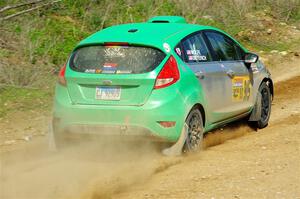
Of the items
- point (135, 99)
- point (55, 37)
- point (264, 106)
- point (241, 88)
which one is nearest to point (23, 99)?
point (55, 37)

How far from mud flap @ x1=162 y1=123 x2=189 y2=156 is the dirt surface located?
0.07 metres

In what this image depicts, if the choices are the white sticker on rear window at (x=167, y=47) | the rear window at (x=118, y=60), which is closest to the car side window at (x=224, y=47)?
the white sticker on rear window at (x=167, y=47)

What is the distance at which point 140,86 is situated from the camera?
22.8 ft

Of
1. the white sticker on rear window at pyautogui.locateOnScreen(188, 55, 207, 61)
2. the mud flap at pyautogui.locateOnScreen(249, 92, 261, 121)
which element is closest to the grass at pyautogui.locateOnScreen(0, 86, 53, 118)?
the mud flap at pyautogui.locateOnScreen(249, 92, 261, 121)

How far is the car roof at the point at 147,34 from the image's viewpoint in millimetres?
7242

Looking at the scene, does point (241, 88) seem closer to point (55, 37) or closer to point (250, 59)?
point (250, 59)

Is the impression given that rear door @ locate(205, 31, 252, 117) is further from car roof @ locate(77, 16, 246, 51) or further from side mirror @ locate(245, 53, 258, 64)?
car roof @ locate(77, 16, 246, 51)

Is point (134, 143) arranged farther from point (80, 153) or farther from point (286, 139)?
point (286, 139)

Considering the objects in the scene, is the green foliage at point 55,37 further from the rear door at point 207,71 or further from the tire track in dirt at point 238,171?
the rear door at point 207,71

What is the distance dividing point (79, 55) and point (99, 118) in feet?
2.89

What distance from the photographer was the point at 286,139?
8.05 meters

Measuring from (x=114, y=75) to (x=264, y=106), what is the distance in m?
3.34

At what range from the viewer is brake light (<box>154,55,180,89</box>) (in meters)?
6.96

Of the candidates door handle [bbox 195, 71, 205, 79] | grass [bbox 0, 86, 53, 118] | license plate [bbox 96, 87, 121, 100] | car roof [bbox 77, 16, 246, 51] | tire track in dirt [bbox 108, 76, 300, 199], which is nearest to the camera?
tire track in dirt [bbox 108, 76, 300, 199]
